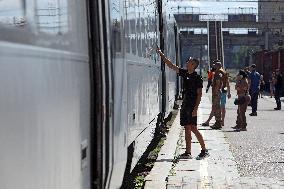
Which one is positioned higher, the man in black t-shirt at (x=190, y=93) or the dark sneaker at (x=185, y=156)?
the man in black t-shirt at (x=190, y=93)

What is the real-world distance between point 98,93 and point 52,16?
121 cm

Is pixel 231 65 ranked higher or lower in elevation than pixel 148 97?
lower

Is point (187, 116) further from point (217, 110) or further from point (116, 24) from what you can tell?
point (217, 110)

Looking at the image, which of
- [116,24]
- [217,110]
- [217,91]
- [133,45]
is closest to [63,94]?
[116,24]

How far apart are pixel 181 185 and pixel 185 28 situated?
9523 cm

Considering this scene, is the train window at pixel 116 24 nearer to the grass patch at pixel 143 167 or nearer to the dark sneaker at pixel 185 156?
the grass patch at pixel 143 167

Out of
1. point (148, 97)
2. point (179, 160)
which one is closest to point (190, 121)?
point (179, 160)

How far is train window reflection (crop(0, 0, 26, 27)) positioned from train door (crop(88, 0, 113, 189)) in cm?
161

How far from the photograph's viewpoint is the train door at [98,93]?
4.46m

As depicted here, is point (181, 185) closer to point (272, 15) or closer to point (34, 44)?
point (34, 44)

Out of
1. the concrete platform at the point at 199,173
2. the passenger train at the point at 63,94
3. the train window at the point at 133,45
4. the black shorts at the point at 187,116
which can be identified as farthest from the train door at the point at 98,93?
the black shorts at the point at 187,116

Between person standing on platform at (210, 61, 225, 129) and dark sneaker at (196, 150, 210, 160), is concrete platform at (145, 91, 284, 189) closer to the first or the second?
dark sneaker at (196, 150, 210, 160)

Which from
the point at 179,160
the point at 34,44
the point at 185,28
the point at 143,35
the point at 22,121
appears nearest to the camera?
the point at 22,121

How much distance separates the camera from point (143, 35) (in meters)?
8.73
